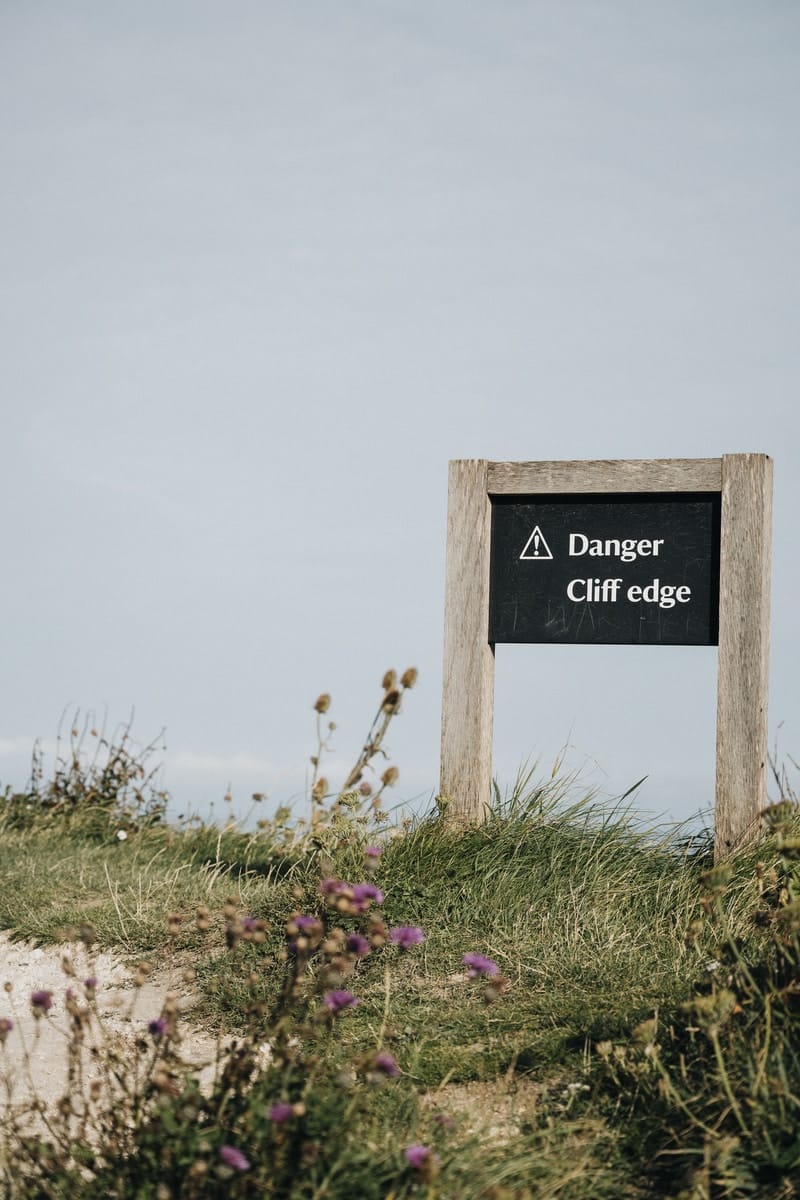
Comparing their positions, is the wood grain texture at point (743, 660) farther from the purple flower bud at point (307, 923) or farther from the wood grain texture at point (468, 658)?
the purple flower bud at point (307, 923)

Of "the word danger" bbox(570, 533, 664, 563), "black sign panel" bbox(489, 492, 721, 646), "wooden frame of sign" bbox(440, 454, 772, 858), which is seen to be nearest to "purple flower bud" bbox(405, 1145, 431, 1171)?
"wooden frame of sign" bbox(440, 454, 772, 858)

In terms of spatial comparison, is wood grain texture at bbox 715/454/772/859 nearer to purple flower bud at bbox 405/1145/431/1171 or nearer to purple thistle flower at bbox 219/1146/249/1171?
purple flower bud at bbox 405/1145/431/1171


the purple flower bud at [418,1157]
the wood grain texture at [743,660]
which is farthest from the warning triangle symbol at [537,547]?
the purple flower bud at [418,1157]

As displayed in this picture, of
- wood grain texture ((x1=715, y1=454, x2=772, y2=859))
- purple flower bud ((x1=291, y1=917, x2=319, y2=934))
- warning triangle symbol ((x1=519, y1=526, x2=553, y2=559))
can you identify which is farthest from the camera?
warning triangle symbol ((x1=519, y1=526, x2=553, y2=559))

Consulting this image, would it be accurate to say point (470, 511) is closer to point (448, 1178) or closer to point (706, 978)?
point (706, 978)

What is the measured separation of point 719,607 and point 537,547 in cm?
108

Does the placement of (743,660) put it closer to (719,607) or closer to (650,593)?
(719,607)

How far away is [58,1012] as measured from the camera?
570 centimetres

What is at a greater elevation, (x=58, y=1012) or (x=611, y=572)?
(x=611, y=572)

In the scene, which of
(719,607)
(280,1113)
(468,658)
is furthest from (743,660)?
(280,1113)

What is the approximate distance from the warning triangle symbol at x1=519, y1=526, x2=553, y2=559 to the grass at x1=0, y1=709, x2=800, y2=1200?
1.36 m

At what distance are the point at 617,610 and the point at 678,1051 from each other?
3.10 m

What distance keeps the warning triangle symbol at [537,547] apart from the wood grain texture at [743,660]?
98cm

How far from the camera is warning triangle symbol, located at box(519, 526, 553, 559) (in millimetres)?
6738
